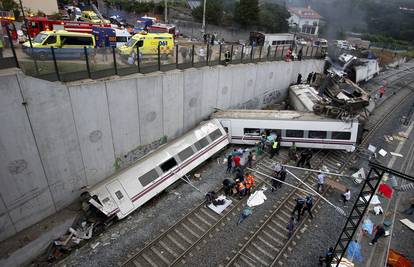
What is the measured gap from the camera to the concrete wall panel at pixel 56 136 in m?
11.4

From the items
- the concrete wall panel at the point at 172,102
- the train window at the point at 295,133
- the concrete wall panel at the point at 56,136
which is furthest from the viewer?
the train window at the point at 295,133

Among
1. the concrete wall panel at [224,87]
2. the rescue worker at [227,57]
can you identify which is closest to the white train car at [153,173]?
the concrete wall panel at [224,87]

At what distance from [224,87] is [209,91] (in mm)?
1978

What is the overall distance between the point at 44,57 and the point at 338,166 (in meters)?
19.7

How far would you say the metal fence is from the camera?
452 inches

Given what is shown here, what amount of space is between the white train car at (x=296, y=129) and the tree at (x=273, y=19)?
3898 centimetres

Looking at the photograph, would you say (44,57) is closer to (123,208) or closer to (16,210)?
(16,210)

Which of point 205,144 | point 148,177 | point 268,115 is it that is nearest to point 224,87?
point 268,115

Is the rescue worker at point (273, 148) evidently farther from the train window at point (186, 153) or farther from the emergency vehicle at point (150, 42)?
the emergency vehicle at point (150, 42)

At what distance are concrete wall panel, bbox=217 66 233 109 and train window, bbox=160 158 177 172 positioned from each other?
27.0 ft

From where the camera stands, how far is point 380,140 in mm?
23781

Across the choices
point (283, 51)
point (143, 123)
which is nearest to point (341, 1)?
point (283, 51)

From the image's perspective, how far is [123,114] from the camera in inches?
604

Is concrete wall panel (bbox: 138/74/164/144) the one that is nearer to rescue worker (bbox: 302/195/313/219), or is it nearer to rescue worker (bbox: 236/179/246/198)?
rescue worker (bbox: 236/179/246/198)
